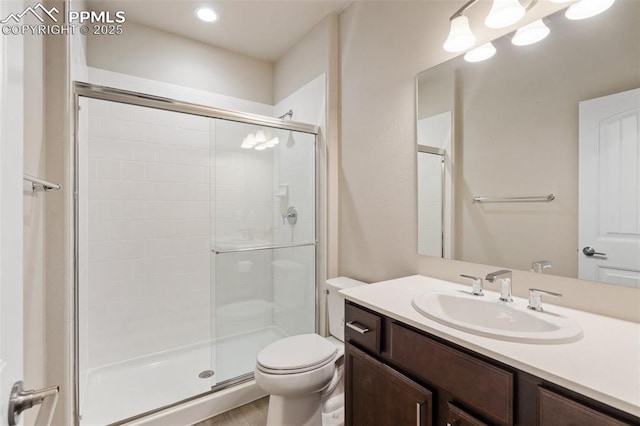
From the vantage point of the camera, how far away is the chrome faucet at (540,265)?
1.12 meters

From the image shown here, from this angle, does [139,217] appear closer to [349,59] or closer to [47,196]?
[47,196]

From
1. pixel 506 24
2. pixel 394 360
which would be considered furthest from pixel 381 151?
pixel 394 360

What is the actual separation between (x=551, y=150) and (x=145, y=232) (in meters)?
2.64

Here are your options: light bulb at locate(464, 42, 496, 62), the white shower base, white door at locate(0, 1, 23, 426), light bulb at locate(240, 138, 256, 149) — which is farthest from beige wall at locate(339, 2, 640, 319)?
white door at locate(0, 1, 23, 426)

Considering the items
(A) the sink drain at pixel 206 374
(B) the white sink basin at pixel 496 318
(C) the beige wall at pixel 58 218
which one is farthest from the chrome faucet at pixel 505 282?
(A) the sink drain at pixel 206 374

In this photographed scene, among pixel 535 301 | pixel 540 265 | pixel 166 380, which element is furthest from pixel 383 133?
pixel 166 380

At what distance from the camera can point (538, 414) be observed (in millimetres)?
686

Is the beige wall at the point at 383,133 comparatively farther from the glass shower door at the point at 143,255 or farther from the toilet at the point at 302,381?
the glass shower door at the point at 143,255

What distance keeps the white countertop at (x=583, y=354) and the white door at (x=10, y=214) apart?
3.13ft

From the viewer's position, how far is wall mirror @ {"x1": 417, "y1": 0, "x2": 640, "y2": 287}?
3.09 ft

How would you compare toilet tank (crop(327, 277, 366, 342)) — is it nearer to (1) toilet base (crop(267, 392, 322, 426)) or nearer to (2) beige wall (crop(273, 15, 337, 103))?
(1) toilet base (crop(267, 392, 322, 426))

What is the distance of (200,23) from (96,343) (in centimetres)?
254

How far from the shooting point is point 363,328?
3.86 feet

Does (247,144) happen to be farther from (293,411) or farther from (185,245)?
(293,411)
